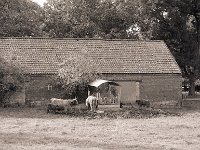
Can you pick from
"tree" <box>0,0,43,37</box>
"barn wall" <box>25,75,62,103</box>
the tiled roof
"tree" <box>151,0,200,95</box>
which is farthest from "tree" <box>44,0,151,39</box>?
"barn wall" <box>25,75,62,103</box>

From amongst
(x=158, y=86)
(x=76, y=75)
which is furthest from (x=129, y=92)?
(x=76, y=75)

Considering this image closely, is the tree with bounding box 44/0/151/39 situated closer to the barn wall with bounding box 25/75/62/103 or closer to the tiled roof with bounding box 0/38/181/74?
the tiled roof with bounding box 0/38/181/74

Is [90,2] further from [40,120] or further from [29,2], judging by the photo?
[40,120]

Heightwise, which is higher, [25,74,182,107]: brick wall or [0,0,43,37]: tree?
[0,0,43,37]: tree

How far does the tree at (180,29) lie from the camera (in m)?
52.2

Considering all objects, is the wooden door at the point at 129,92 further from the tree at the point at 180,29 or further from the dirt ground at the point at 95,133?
the tree at the point at 180,29

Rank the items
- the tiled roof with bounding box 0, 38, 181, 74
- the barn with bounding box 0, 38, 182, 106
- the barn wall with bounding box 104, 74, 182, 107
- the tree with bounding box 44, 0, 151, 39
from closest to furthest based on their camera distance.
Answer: the barn with bounding box 0, 38, 182, 106 → the tiled roof with bounding box 0, 38, 181, 74 → the barn wall with bounding box 104, 74, 182, 107 → the tree with bounding box 44, 0, 151, 39

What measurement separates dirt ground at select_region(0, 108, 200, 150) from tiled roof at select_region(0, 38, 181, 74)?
9.90 m

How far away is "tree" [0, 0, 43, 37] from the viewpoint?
2207 inches

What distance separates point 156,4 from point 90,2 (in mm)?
11503

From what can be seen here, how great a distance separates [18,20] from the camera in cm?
5656

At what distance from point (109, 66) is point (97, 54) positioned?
226 cm

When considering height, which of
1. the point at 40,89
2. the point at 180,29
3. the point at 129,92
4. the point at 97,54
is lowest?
the point at 129,92

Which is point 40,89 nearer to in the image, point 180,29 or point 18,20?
point 18,20
